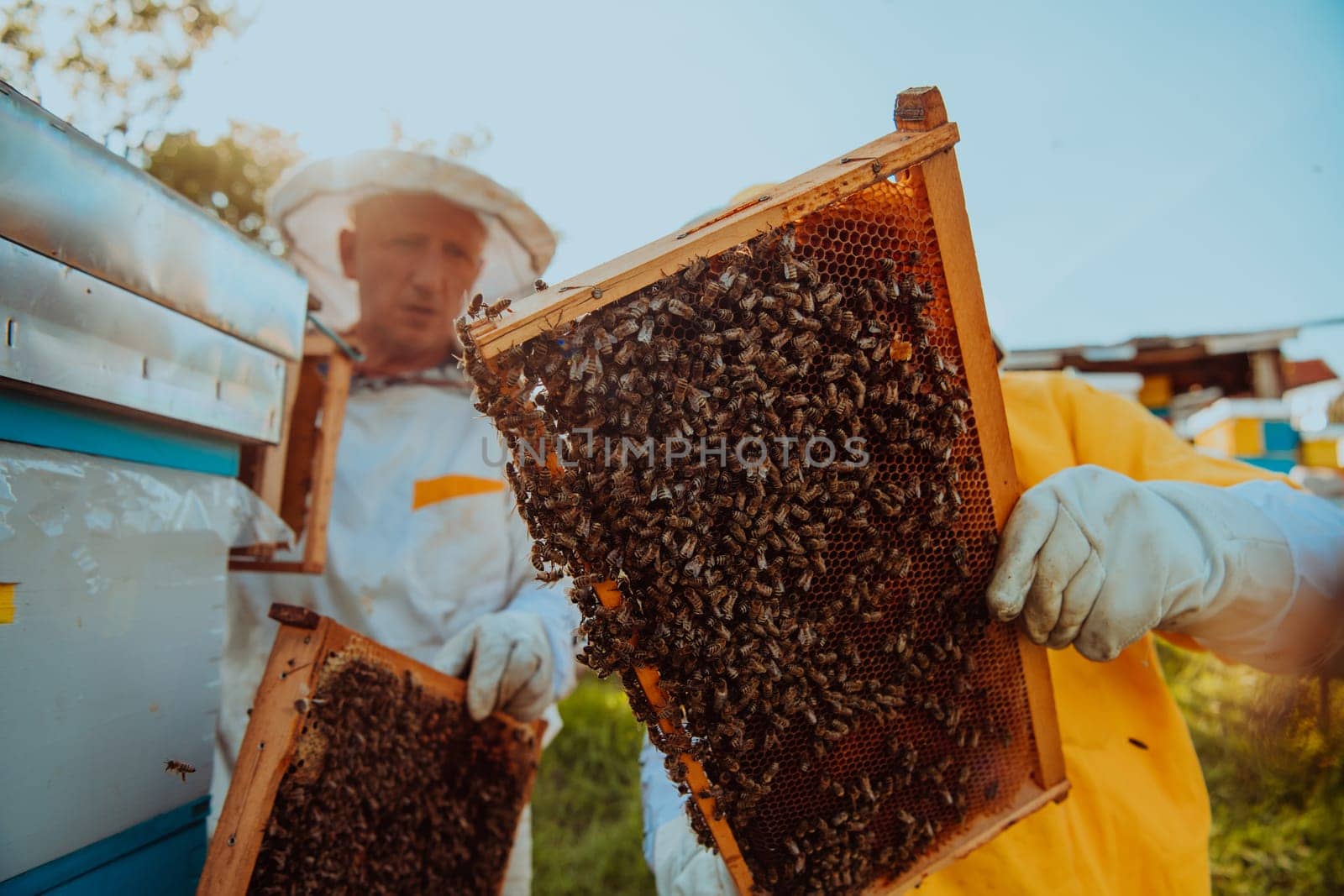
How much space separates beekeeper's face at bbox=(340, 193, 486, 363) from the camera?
4.88 metres

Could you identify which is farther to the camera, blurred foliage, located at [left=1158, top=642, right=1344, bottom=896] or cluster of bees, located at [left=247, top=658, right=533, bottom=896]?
blurred foliage, located at [left=1158, top=642, right=1344, bottom=896]

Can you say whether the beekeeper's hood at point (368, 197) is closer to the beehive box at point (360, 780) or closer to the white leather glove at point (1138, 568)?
the beehive box at point (360, 780)

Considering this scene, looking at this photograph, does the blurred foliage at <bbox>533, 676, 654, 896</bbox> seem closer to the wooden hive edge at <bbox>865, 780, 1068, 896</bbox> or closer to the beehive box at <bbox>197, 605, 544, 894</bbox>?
the beehive box at <bbox>197, 605, 544, 894</bbox>

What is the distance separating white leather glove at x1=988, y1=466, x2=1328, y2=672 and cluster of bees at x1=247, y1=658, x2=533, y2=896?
7.39 feet

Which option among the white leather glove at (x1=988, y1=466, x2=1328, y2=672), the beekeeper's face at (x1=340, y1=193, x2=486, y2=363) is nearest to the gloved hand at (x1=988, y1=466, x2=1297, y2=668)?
the white leather glove at (x1=988, y1=466, x2=1328, y2=672)

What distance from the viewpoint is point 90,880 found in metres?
2.08

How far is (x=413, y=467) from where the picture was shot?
15.3ft

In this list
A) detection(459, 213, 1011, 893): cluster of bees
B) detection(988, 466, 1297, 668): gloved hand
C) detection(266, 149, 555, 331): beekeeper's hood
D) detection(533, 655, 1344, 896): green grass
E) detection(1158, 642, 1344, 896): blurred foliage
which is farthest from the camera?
detection(533, 655, 1344, 896): green grass

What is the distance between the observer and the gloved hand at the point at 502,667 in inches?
132

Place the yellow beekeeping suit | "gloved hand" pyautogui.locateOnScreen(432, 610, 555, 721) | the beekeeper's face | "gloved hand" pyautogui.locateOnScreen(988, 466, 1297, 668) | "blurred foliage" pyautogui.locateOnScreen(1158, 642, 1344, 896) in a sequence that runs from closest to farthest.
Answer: "gloved hand" pyautogui.locateOnScreen(988, 466, 1297, 668)
the yellow beekeeping suit
"gloved hand" pyautogui.locateOnScreen(432, 610, 555, 721)
the beekeeper's face
"blurred foliage" pyautogui.locateOnScreen(1158, 642, 1344, 896)

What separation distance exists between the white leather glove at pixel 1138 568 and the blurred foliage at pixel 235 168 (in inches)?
491

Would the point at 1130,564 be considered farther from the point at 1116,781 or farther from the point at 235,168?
the point at 235,168

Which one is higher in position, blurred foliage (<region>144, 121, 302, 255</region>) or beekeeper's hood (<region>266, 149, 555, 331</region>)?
blurred foliage (<region>144, 121, 302, 255</region>)

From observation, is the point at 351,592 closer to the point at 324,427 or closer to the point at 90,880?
the point at 324,427
